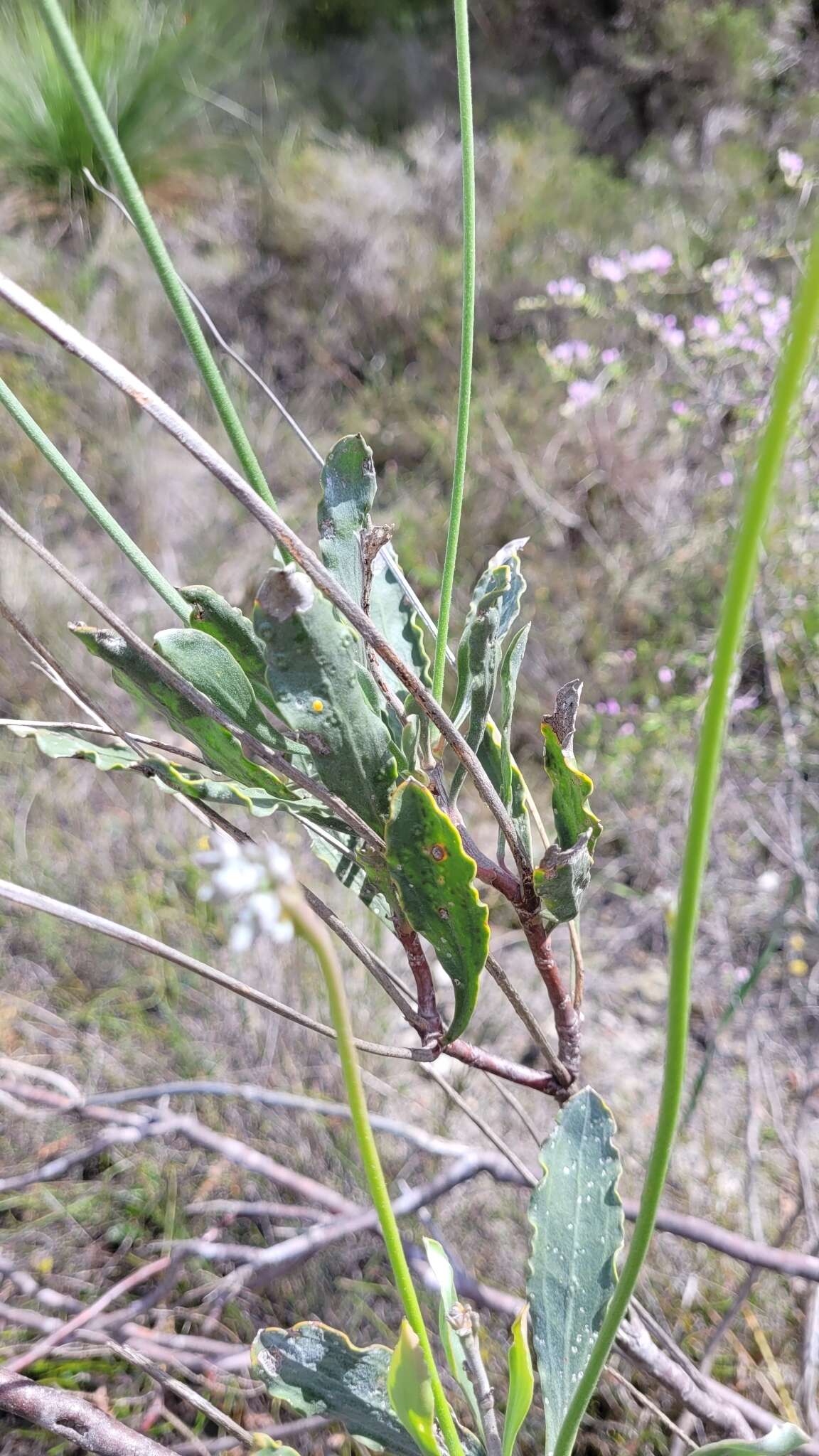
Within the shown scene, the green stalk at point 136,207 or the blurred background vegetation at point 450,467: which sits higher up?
the blurred background vegetation at point 450,467

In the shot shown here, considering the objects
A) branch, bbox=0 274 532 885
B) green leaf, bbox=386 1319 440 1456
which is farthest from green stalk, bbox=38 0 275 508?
green leaf, bbox=386 1319 440 1456

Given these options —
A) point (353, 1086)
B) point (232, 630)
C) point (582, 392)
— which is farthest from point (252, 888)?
point (582, 392)

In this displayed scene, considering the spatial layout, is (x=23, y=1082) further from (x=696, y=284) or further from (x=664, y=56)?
(x=664, y=56)

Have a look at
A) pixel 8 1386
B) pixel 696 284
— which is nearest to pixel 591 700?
pixel 696 284

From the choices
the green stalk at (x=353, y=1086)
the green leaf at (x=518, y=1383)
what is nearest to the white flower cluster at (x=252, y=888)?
the green stalk at (x=353, y=1086)

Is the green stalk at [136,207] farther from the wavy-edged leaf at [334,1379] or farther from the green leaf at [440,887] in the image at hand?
the wavy-edged leaf at [334,1379]

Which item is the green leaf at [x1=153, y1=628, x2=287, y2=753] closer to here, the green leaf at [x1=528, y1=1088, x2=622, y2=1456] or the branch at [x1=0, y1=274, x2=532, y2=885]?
the branch at [x1=0, y1=274, x2=532, y2=885]
